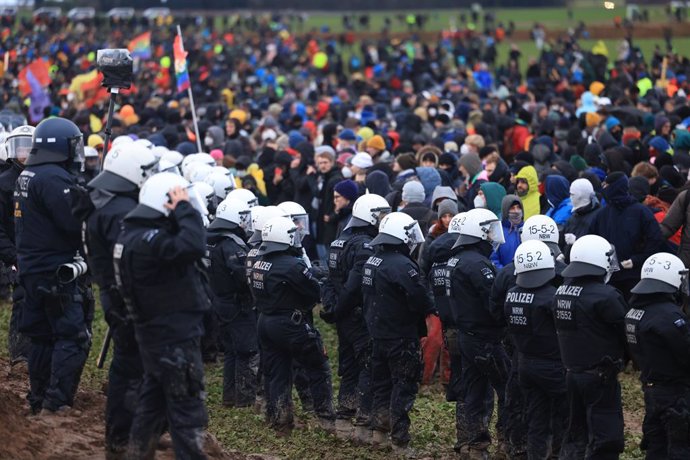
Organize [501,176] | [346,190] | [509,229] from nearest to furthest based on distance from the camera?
[509,229] < [346,190] < [501,176]

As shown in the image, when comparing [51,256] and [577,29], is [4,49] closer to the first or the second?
[577,29]

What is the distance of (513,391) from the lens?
36.4 feet

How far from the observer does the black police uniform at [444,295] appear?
11641mm

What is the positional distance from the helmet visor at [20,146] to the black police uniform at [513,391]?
16.5 feet

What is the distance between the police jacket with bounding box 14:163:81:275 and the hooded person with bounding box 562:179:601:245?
584 centimetres

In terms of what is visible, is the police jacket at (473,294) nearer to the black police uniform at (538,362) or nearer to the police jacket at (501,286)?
the police jacket at (501,286)

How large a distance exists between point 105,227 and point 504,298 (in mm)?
3607

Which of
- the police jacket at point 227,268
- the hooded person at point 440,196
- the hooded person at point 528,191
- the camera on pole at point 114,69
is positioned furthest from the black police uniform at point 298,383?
the hooded person at point 528,191

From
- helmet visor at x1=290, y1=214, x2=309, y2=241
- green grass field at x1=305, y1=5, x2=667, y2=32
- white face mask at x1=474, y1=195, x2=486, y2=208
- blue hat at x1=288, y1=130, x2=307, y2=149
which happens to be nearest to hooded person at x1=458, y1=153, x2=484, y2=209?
white face mask at x1=474, y1=195, x2=486, y2=208

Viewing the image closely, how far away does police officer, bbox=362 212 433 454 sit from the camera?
11.4m

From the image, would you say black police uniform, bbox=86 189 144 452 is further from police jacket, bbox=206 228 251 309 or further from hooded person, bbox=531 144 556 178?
hooded person, bbox=531 144 556 178

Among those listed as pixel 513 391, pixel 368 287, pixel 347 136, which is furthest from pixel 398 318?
pixel 347 136

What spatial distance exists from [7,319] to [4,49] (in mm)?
30716

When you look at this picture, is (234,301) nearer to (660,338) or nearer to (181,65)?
(660,338)
